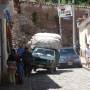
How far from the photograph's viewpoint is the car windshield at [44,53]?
31941 millimetres

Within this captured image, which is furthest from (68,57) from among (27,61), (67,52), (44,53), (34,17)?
(34,17)

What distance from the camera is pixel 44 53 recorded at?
32562 mm

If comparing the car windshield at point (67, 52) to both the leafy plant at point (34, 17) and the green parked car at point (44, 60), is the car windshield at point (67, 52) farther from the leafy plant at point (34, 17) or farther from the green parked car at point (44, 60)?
the leafy plant at point (34, 17)

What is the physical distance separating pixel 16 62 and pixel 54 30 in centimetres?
3826

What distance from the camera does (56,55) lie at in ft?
110

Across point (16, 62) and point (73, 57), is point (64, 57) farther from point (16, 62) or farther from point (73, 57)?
point (16, 62)

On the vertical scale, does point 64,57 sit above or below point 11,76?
below

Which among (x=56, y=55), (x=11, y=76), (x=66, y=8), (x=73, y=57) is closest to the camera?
(x=11, y=76)

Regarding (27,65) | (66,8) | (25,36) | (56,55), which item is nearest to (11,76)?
(27,65)

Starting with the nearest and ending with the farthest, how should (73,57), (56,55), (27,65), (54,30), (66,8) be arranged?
(27,65) < (56,55) < (73,57) < (66,8) < (54,30)

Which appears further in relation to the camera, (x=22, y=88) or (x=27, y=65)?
(x=27, y=65)

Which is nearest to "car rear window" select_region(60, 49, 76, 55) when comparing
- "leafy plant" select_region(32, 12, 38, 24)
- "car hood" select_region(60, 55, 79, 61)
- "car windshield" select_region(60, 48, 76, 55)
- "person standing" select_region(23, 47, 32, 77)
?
"car windshield" select_region(60, 48, 76, 55)

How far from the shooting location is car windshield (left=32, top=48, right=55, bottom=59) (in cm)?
3194

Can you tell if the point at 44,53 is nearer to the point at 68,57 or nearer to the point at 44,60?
the point at 44,60
